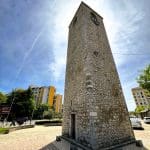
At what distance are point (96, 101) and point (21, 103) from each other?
2526 centimetres

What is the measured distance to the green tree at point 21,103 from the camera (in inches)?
1017

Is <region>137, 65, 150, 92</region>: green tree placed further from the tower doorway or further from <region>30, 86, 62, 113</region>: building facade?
<region>30, 86, 62, 113</region>: building facade

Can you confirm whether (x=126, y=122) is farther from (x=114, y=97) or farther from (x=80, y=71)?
(x=80, y=71)

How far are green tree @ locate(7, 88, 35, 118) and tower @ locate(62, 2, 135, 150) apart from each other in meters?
21.8

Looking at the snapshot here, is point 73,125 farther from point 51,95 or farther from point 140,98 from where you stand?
point 140,98

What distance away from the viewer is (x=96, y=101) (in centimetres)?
586

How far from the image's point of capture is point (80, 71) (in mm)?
7258

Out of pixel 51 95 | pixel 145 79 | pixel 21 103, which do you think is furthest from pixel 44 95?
pixel 145 79

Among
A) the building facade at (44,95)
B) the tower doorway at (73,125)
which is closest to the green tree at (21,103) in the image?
the tower doorway at (73,125)

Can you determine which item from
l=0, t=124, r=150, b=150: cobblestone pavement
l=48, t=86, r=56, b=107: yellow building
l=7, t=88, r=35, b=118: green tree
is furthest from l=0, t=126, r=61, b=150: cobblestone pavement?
l=48, t=86, r=56, b=107: yellow building

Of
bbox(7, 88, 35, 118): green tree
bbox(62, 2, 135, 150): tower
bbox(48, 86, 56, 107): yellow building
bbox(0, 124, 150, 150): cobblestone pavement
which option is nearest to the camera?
bbox(62, 2, 135, 150): tower

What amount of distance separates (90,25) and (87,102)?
5858 mm

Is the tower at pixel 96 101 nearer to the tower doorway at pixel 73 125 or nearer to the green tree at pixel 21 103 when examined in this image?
the tower doorway at pixel 73 125

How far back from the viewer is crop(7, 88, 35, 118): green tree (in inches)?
1017
